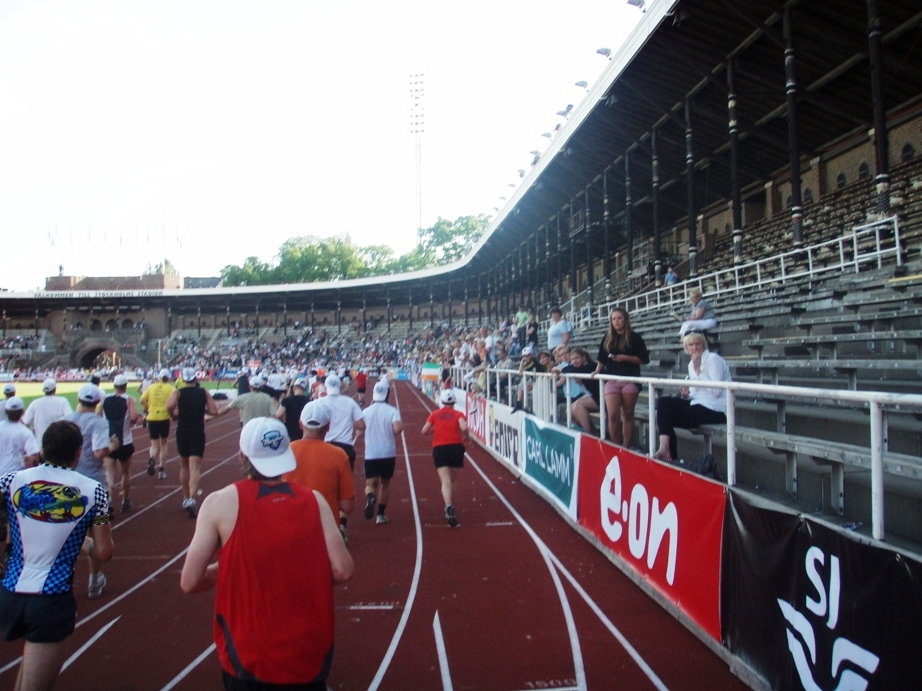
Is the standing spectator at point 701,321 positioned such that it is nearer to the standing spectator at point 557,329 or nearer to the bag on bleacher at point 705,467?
the standing spectator at point 557,329

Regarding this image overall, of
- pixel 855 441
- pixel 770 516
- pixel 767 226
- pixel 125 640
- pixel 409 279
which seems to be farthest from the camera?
pixel 409 279

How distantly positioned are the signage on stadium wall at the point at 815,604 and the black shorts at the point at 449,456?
5584 millimetres

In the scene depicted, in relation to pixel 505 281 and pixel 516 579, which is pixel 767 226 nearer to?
pixel 516 579

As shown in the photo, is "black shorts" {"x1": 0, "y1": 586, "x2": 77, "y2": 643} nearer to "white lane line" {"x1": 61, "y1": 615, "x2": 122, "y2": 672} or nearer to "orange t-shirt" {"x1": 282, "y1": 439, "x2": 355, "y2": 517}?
"white lane line" {"x1": 61, "y1": 615, "x2": 122, "y2": 672}

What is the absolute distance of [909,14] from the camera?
16859 mm

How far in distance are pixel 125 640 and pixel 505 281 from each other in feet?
158

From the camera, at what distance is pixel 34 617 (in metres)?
3.69

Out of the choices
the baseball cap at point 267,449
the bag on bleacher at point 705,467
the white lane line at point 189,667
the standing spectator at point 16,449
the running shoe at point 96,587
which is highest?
the baseball cap at point 267,449

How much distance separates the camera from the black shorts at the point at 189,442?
33.2ft

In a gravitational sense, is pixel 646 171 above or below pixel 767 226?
above

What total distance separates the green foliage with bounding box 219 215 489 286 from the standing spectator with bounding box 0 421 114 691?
116 m

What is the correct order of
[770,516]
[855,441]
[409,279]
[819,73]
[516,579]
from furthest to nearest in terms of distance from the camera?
[409,279] → [819,73] → [516,579] → [855,441] → [770,516]

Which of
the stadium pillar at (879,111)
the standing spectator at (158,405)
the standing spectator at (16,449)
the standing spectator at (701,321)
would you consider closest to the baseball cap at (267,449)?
the standing spectator at (16,449)

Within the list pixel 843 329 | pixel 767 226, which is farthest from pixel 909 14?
pixel 843 329
